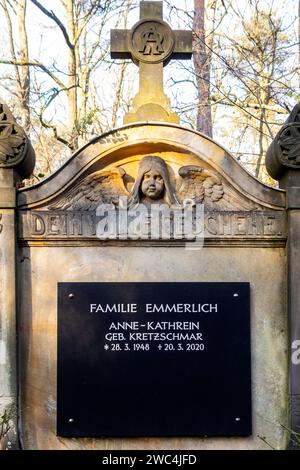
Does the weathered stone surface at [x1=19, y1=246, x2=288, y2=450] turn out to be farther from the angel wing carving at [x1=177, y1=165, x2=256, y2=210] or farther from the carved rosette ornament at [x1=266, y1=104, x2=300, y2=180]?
the carved rosette ornament at [x1=266, y1=104, x2=300, y2=180]

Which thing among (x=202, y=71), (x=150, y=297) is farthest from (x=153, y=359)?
(x=202, y=71)

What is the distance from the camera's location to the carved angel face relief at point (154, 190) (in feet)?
19.8

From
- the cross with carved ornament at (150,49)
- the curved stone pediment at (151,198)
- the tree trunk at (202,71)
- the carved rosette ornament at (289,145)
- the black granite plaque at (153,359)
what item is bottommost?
the black granite plaque at (153,359)

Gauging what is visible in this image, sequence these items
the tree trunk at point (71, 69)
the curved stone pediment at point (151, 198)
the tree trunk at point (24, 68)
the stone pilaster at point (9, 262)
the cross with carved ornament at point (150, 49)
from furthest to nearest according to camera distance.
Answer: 1. the tree trunk at point (24, 68)
2. the tree trunk at point (71, 69)
3. the cross with carved ornament at point (150, 49)
4. the curved stone pediment at point (151, 198)
5. the stone pilaster at point (9, 262)

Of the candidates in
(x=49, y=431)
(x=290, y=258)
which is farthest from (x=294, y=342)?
(x=49, y=431)

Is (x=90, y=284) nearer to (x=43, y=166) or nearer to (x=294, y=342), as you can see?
(x=294, y=342)

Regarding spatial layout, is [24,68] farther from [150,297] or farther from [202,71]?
[150,297]

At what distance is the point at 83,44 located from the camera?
16344 mm

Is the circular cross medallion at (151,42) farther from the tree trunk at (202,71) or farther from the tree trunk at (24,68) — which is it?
the tree trunk at (24,68)

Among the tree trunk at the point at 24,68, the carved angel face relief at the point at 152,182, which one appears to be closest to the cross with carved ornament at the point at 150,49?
the carved angel face relief at the point at 152,182

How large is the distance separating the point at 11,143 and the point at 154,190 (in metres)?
1.27

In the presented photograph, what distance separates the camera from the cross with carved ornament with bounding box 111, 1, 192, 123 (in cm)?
634
